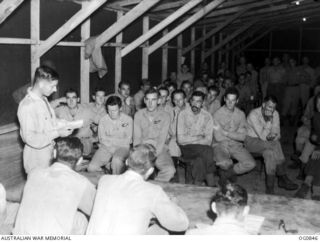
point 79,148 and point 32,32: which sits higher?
point 32,32

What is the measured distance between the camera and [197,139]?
6.11 metres

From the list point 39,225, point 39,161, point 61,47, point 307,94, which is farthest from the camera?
point 307,94

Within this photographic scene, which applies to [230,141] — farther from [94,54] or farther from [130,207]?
[130,207]

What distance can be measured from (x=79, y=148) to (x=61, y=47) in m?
3.95

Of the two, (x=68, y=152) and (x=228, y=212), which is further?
(x=68, y=152)

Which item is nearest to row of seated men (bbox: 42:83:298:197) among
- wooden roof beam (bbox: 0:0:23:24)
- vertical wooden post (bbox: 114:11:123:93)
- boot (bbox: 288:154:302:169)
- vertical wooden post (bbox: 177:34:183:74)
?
boot (bbox: 288:154:302:169)

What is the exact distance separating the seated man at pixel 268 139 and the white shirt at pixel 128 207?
3.56 metres

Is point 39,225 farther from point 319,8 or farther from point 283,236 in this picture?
point 319,8

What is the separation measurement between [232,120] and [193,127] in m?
0.70

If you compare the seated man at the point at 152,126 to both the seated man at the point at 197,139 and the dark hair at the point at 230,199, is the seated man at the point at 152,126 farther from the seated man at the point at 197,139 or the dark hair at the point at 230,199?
the dark hair at the point at 230,199

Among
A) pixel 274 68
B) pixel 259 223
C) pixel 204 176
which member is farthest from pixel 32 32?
pixel 274 68

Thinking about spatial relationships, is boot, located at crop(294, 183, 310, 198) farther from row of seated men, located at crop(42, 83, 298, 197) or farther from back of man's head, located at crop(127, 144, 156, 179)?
back of man's head, located at crop(127, 144, 156, 179)

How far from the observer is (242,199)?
2.58 metres

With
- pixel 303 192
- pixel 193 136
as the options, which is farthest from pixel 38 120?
pixel 303 192
